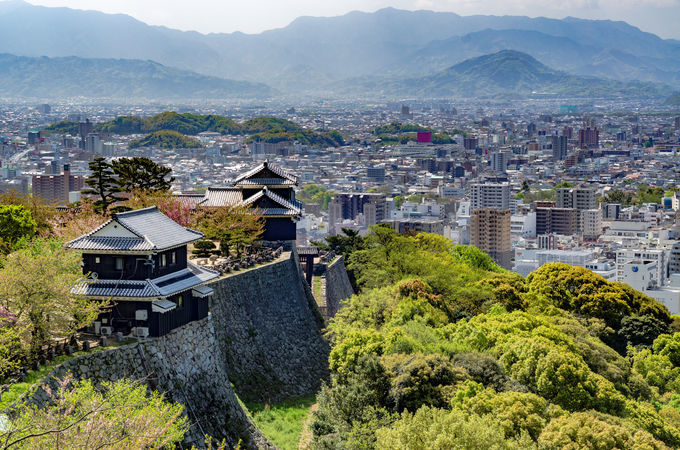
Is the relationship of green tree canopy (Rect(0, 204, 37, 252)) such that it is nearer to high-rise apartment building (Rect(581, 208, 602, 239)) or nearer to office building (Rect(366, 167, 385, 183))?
high-rise apartment building (Rect(581, 208, 602, 239))

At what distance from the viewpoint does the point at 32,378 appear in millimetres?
15406

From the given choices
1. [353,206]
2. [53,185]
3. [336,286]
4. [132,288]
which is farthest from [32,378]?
[353,206]

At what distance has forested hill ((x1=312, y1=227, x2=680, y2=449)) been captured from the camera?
56.4 ft

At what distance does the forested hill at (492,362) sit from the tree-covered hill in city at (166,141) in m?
146

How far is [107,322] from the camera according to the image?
1845cm

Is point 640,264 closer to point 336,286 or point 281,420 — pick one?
point 336,286

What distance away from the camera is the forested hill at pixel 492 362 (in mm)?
17188

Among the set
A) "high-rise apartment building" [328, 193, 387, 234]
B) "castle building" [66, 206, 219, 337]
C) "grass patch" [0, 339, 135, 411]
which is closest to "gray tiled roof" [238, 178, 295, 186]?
"castle building" [66, 206, 219, 337]

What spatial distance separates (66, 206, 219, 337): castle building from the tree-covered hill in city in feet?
526

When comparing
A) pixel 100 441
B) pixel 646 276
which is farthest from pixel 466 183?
pixel 100 441

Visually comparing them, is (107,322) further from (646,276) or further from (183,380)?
(646,276)

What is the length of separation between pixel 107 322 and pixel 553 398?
9961mm

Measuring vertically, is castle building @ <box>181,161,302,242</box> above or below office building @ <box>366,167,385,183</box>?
above

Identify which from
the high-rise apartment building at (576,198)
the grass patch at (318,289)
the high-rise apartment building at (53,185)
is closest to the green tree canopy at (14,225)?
the grass patch at (318,289)
